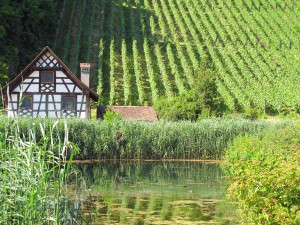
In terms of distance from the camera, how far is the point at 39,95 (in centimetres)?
4400

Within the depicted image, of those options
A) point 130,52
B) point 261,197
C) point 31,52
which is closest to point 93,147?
point 261,197

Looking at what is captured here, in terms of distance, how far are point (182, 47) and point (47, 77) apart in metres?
27.3

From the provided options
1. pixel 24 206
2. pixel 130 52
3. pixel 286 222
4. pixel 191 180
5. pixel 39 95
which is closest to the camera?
pixel 24 206

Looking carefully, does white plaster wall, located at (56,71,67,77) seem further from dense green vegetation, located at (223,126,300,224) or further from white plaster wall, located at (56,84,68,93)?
dense green vegetation, located at (223,126,300,224)

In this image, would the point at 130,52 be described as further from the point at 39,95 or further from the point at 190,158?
the point at 190,158

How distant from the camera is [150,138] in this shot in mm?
35125

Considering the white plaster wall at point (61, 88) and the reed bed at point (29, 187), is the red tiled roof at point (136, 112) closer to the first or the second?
the white plaster wall at point (61, 88)

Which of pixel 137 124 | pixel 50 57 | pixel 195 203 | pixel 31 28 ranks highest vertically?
pixel 31 28

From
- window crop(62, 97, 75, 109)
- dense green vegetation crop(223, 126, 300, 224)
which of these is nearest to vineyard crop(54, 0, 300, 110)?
window crop(62, 97, 75, 109)

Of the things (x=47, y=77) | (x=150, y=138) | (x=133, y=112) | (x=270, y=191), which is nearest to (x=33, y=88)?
(x=47, y=77)

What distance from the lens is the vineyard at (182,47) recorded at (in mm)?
57781

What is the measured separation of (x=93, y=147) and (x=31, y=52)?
27.7 meters

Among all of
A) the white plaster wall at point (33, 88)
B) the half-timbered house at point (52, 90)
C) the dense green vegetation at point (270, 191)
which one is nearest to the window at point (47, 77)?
the half-timbered house at point (52, 90)

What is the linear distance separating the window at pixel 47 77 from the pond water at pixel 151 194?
513 inches
